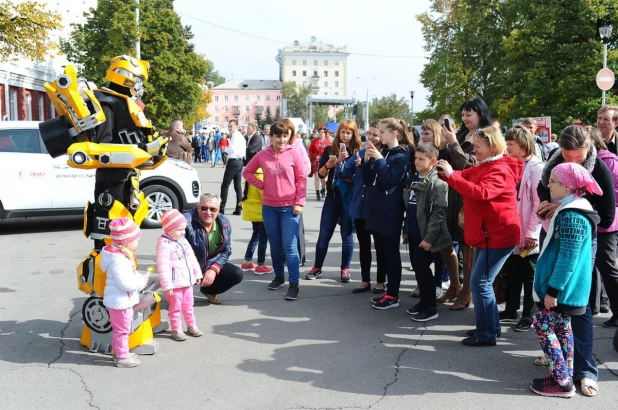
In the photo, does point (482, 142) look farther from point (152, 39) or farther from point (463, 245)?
point (152, 39)

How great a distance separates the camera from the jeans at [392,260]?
595 centimetres

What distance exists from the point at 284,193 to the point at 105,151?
2.08 m

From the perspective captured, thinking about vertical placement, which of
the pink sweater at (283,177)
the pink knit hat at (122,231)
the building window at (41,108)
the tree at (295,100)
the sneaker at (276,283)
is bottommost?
the sneaker at (276,283)

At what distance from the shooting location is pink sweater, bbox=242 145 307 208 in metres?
6.43

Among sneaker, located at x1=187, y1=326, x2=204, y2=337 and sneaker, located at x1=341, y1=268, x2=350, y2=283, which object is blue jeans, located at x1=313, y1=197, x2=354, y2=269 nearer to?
sneaker, located at x1=341, y1=268, x2=350, y2=283

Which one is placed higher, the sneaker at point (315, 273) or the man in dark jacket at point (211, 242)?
the man in dark jacket at point (211, 242)

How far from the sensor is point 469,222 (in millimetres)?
4902

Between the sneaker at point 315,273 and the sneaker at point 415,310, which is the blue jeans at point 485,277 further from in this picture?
the sneaker at point 315,273

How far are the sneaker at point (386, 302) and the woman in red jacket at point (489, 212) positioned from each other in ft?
4.32

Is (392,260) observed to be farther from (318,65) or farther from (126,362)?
(318,65)

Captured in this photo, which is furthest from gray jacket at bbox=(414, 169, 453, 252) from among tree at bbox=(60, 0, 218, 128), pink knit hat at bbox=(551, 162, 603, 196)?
tree at bbox=(60, 0, 218, 128)

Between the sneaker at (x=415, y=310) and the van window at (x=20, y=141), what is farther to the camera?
the van window at (x=20, y=141)

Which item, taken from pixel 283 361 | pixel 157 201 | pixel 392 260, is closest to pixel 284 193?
pixel 392 260

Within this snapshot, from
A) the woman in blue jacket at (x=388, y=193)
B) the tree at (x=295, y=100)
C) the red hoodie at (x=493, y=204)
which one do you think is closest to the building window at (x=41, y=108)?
the woman in blue jacket at (x=388, y=193)
